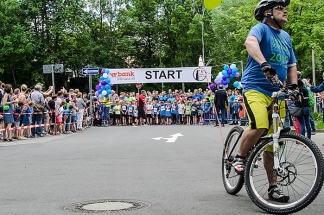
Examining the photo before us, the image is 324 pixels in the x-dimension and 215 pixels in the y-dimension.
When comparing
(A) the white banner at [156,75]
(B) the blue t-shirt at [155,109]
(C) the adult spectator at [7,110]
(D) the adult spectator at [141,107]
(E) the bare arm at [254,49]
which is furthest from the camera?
(A) the white banner at [156,75]

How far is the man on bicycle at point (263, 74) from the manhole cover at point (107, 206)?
3.85 feet

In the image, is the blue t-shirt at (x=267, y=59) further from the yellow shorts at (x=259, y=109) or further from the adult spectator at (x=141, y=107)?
the adult spectator at (x=141, y=107)

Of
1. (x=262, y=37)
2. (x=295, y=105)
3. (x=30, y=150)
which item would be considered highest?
(x=262, y=37)

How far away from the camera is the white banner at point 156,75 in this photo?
1296 inches

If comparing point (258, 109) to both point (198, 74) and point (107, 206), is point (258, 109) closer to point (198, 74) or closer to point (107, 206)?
point (107, 206)

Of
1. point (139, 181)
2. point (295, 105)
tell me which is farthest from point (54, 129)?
point (139, 181)

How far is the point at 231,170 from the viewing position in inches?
256

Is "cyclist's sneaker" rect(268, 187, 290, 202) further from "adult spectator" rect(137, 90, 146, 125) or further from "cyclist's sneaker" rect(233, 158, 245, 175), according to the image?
"adult spectator" rect(137, 90, 146, 125)

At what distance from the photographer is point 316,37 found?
39.0 m

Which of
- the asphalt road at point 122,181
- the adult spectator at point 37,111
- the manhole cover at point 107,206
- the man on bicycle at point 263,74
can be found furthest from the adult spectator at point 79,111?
the man on bicycle at point 263,74

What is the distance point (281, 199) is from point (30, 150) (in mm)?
9260

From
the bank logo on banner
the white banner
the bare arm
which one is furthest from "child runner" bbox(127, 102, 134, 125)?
the bare arm

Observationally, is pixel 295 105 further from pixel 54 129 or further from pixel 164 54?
pixel 164 54

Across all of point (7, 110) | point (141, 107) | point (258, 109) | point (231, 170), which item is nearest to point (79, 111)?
point (141, 107)
